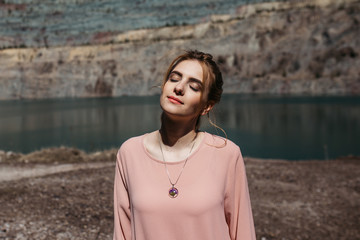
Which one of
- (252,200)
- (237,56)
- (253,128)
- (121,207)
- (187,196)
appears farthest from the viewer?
(237,56)

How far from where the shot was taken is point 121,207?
2082mm

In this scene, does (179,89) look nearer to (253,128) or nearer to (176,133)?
(176,133)

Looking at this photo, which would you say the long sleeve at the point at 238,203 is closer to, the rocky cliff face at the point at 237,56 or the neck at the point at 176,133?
the neck at the point at 176,133

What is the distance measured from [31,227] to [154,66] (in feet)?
208

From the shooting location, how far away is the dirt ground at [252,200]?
6449 mm

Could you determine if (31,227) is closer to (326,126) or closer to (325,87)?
(326,126)

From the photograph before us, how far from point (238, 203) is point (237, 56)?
61.9 metres

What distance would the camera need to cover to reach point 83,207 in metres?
7.61

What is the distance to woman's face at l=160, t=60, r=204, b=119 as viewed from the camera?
1.93 meters

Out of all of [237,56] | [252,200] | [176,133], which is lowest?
[237,56]

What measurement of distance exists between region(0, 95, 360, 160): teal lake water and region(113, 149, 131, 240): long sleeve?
43.6 feet

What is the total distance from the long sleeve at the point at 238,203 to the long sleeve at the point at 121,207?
1.75 feet

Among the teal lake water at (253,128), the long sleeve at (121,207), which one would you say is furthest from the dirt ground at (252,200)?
the teal lake water at (253,128)

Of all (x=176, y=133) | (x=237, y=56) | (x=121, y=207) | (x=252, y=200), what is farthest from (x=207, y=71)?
(x=237, y=56)
